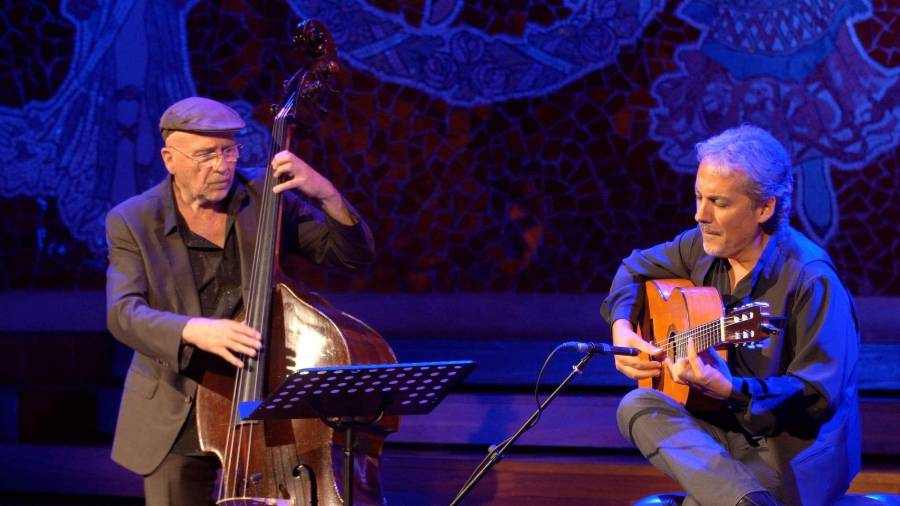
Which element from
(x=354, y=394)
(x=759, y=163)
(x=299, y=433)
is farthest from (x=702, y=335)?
(x=299, y=433)

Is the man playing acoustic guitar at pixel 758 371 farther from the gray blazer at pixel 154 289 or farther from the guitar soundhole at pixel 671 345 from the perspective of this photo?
the gray blazer at pixel 154 289

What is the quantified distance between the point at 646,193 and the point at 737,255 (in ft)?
5.71

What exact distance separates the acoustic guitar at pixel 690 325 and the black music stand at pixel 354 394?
676 millimetres

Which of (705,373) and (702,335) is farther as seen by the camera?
(702,335)

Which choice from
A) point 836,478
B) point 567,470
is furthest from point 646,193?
point 836,478

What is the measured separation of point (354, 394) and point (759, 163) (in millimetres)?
1414

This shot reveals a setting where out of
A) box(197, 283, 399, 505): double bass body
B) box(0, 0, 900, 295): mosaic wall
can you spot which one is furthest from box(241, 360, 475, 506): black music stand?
box(0, 0, 900, 295): mosaic wall

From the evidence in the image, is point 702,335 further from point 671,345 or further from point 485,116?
point 485,116

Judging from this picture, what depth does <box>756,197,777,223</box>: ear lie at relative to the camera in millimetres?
3377

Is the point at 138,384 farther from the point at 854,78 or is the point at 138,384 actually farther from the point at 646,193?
the point at 854,78

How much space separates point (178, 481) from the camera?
362cm

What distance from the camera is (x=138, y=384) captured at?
12.0 ft

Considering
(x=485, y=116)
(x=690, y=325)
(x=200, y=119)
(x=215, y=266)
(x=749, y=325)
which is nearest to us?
(x=749, y=325)

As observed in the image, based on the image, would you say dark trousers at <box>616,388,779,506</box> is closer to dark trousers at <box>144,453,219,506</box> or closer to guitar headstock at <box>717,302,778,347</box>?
guitar headstock at <box>717,302,778,347</box>
